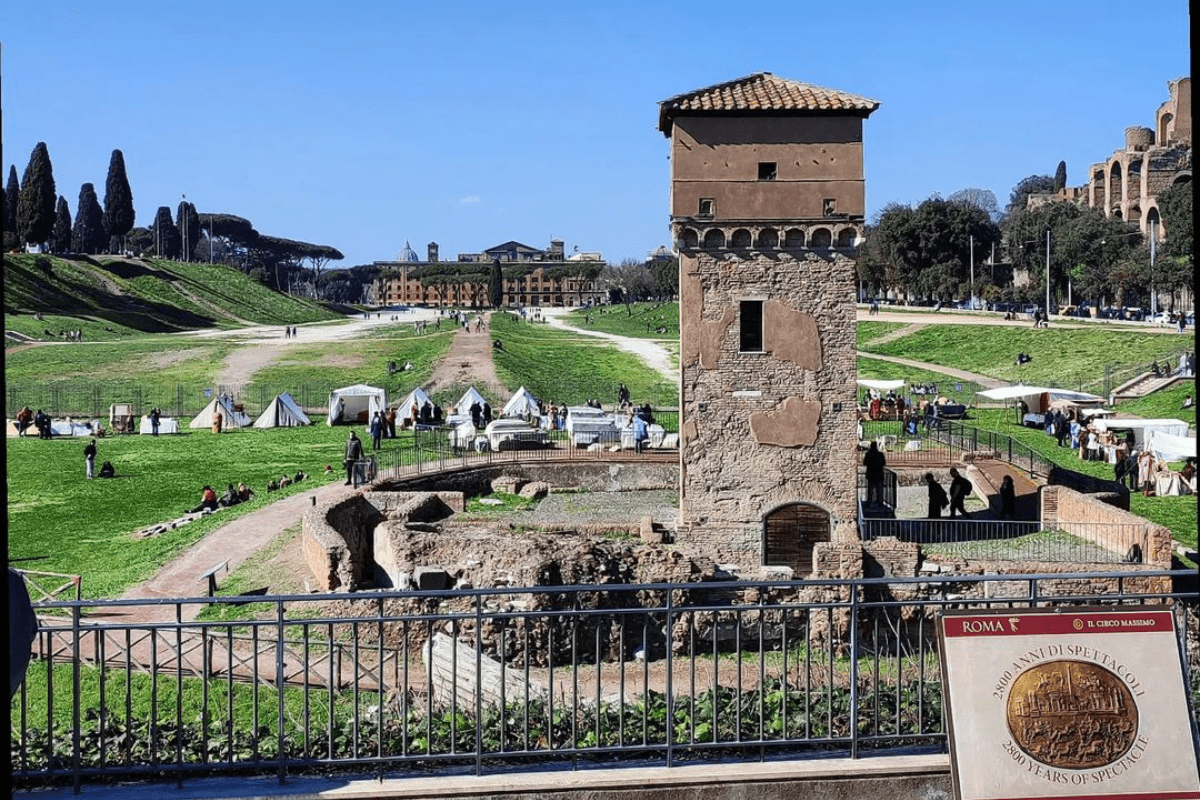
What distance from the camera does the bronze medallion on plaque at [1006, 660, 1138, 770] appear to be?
568cm

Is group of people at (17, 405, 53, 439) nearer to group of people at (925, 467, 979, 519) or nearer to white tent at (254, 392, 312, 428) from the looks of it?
white tent at (254, 392, 312, 428)

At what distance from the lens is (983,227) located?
9125cm

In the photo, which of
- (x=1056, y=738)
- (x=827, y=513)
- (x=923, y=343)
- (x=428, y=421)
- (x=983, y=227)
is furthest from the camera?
(x=983, y=227)

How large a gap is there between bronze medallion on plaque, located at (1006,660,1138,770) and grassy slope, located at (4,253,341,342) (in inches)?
2672

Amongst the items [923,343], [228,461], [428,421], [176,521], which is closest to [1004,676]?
[176,521]

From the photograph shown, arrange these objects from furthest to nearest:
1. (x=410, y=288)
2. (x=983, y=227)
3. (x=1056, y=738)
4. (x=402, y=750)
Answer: (x=410, y=288) → (x=983, y=227) → (x=402, y=750) → (x=1056, y=738)

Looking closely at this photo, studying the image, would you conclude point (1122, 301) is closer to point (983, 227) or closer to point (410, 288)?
point (983, 227)

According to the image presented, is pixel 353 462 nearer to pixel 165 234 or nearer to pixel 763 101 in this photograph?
pixel 763 101

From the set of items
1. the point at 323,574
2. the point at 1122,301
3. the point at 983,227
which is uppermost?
the point at 983,227

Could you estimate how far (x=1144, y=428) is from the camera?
1425 inches

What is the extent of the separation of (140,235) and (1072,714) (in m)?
161

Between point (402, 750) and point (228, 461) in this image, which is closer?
point (402, 750)

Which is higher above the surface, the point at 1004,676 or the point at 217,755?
the point at 1004,676

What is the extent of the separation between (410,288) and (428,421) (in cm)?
14618
